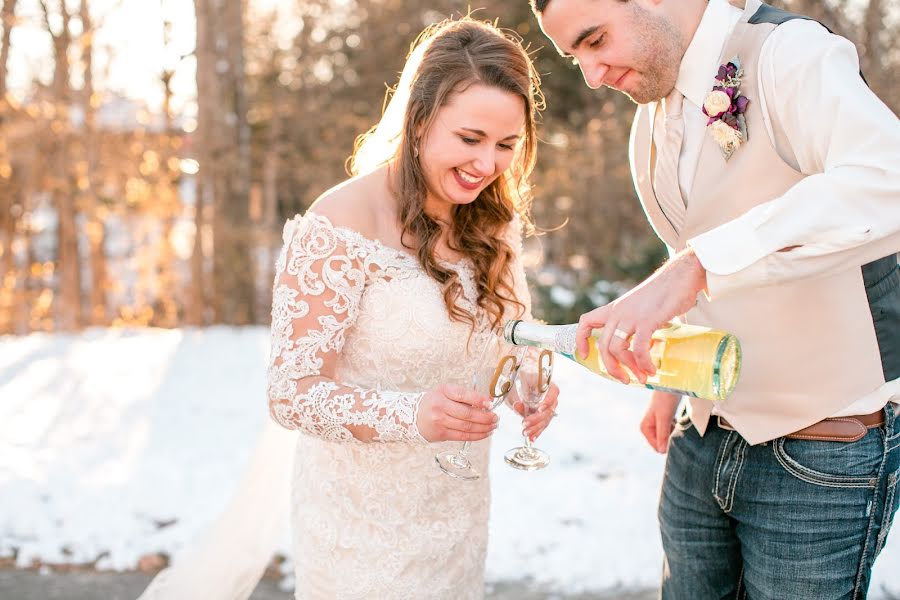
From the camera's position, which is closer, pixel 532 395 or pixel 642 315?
pixel 642 315

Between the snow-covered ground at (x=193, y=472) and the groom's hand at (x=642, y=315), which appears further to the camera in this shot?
the snow-covered ground at (x=193, y=472)

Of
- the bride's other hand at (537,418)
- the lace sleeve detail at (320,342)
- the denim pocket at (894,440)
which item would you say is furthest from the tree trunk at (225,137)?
the denim pocket at (894,440)

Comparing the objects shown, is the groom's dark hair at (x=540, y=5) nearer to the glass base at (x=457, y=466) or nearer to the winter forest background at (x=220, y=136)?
the glass base at (x=457, y=466)

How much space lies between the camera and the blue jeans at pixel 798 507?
178 centimetres

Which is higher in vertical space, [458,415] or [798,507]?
[458,415]

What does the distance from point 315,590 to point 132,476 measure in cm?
281

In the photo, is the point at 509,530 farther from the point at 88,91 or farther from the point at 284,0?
the point at 284,0

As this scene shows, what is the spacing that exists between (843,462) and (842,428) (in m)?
0.07

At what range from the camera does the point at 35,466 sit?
4797 mm

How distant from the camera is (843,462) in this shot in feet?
5.81

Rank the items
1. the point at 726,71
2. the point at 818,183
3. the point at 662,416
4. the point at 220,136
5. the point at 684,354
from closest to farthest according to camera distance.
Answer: the point at 818,183 → the point at 684,354 → the point at 726,71 → the point at 662,416 → the point at 220,136

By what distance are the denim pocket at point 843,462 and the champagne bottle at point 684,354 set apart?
0.27 metres

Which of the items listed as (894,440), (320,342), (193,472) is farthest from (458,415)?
(193,472)

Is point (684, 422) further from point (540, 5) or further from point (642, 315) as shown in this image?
point (540, 5)
